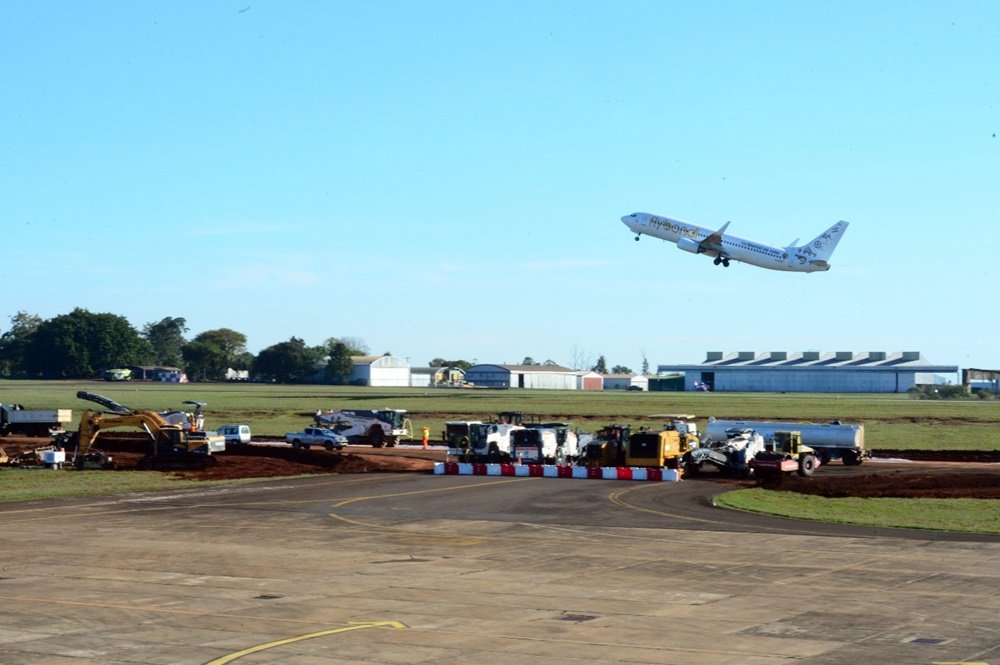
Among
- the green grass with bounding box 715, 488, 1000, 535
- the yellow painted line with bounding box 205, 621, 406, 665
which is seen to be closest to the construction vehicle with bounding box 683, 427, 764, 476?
the green grass with bounding box 715, 488, 1000, 535

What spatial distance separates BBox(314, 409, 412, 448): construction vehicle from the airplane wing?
52529 millimetres

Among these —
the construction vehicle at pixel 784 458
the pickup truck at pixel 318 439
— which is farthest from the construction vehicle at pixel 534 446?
the pickup truck at pixel 318 439

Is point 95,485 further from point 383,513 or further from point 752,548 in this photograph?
point 752,548

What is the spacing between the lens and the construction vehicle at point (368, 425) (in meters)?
77.8

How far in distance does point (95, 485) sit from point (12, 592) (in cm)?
2552

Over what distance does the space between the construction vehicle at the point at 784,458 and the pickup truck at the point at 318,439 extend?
2648cm

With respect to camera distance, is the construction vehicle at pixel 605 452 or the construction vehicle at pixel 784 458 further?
the construction vehicle at pixel 605 452

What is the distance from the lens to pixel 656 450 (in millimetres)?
53750

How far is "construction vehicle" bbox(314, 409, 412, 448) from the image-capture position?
77.8 metres

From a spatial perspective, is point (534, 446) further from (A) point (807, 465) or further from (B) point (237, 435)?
(B) point (237, 435)

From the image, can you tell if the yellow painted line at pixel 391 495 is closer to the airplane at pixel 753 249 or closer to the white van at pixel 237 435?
the white van at pixel 237 435

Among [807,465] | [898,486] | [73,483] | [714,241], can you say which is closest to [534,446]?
[807,465]

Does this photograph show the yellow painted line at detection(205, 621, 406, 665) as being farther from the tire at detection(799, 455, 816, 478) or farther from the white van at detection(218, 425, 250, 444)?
the white van at detection(218, 425, 250, 444)

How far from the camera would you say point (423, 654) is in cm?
1914
